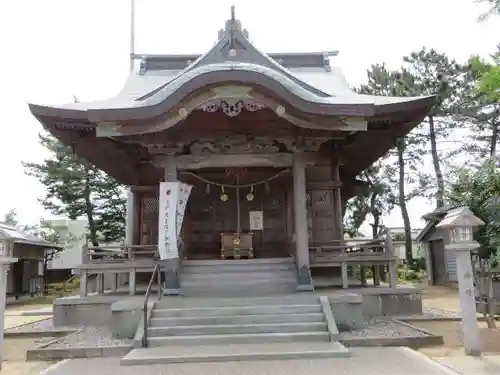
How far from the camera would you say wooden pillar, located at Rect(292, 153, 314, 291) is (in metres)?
10.3

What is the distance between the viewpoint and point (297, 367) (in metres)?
6.21

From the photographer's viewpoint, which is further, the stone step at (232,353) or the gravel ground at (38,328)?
the gravel ground at (38,328)

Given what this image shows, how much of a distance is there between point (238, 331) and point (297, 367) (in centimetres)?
199

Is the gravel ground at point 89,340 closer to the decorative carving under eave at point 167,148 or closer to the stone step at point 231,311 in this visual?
the stone step at point 231,311

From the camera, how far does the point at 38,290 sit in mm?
25844

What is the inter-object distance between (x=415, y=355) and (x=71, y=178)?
72.5 feet

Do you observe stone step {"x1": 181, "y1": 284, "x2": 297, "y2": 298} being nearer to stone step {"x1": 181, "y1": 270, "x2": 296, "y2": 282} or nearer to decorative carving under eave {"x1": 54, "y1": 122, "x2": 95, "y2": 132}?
stone step {"x1": 181, "y1": 270, "x2": 296, "y2": 282}

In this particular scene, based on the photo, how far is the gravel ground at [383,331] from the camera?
790 centimetres

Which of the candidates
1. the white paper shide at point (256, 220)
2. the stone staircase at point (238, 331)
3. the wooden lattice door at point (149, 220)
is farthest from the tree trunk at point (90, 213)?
the stone staircase at point (238, 331)

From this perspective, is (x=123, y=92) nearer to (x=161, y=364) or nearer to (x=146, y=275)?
(x=146, y=275)

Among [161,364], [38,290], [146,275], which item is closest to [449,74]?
[146,275]

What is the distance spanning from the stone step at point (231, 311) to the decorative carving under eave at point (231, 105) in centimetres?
397

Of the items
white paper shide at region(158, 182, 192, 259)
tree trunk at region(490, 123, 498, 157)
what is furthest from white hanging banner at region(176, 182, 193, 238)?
tree trunk at region(490, 123, 498, 157)

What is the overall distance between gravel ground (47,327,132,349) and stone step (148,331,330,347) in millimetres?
672
